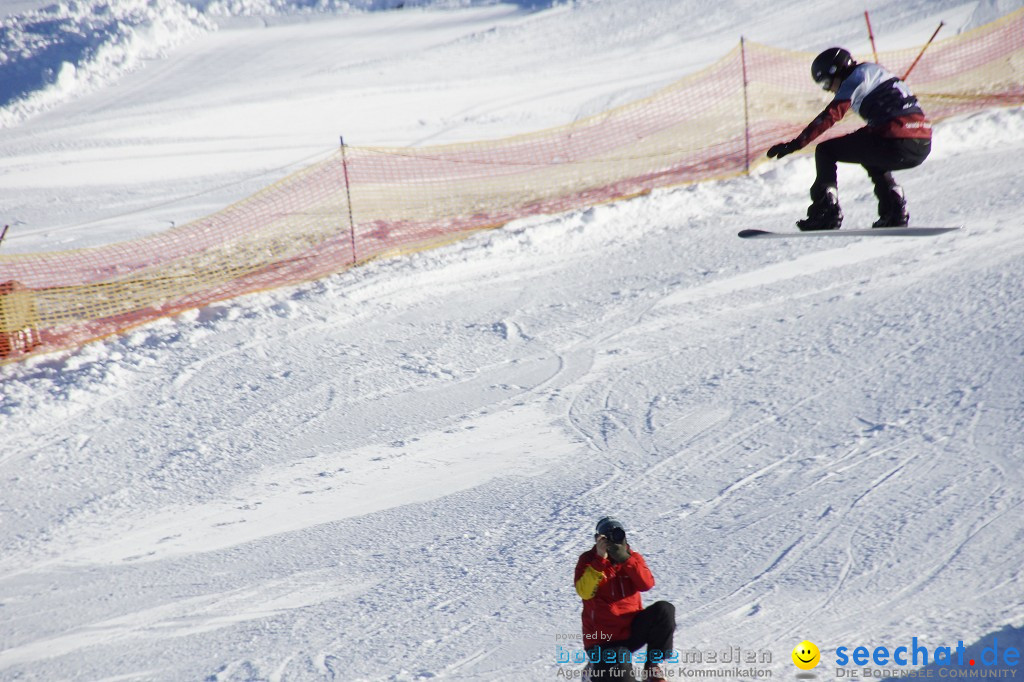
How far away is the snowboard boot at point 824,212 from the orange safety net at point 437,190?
20.3ft

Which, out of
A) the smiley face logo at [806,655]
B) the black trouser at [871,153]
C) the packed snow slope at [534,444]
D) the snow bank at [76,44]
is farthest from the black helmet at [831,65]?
the snow bank at [76,44]

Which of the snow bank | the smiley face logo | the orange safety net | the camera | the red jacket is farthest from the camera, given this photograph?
the snow bank

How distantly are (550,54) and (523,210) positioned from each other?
838 cm

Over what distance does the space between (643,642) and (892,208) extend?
344 centimetres

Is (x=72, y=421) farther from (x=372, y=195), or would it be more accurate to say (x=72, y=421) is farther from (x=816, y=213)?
(x=816, y=213)

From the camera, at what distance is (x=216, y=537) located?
742 centimetres

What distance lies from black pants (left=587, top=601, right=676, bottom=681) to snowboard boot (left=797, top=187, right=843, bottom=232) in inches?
110

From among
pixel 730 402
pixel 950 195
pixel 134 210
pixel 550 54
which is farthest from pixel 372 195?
pixel 550 54

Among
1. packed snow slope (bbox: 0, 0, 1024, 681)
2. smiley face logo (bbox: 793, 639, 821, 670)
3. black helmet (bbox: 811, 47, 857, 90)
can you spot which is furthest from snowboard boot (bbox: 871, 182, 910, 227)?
smiley face logo (bbox: 793, 639, 821, 670)

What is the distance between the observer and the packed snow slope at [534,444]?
618 centimetres

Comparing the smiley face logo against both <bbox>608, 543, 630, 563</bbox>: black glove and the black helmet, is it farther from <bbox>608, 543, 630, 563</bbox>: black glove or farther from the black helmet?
the black helmet

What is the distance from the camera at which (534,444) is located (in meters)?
8.19

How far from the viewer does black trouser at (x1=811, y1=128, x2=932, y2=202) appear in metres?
5.91

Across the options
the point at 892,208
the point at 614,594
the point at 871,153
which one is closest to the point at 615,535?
the point at 614,594
